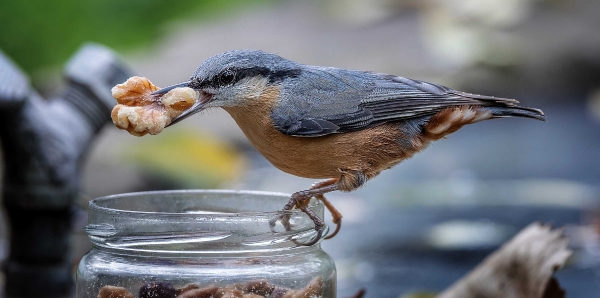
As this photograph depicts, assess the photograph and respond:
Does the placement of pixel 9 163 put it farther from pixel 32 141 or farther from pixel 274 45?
pixel 274 45

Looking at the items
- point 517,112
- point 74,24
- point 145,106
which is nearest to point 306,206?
point 145,106

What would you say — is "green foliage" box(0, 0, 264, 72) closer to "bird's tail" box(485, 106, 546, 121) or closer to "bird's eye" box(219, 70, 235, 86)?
"bird's eye" box(219, 70, 235, 86)

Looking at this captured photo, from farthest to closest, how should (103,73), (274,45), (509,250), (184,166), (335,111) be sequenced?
(274,45), (184,166), (103,73), (509,250), (335,111)

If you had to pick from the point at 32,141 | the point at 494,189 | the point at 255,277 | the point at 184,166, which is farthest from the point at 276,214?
the point at 494,189

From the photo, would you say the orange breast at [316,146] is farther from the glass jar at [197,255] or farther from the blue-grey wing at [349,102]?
the glass jar at [197,255]

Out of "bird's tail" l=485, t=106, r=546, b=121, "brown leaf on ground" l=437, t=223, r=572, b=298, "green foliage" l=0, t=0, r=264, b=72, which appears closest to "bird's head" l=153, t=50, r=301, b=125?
"bird's tail" l=485, t=106, r=546, b=121

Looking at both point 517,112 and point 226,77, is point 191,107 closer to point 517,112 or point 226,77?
point 226,77

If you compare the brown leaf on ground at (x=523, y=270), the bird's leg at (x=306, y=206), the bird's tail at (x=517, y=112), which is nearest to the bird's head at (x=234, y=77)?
the bird's leg at (x=306, y=206)
